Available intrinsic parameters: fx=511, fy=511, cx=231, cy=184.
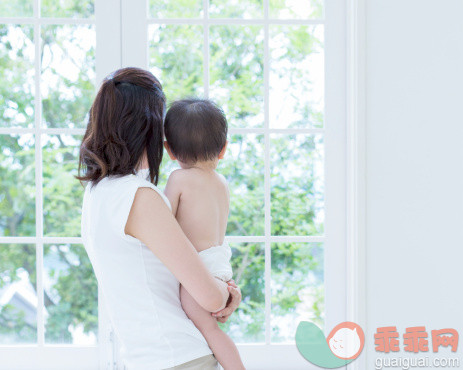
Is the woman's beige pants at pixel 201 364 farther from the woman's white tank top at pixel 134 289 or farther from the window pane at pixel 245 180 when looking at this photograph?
the window pane at pixel 245 180

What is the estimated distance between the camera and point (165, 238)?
101cm

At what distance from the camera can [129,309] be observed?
1.09m

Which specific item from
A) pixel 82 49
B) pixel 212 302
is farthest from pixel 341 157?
pixel 82 49

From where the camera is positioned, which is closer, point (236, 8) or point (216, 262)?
point (216, 262)

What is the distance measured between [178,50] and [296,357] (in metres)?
2.33

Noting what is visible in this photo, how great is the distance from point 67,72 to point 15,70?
0.32 metres

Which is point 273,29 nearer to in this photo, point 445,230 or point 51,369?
point 445,230

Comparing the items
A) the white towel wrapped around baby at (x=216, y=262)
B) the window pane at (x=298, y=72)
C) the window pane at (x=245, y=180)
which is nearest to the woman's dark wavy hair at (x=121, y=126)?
the white towel wrapped around baby at (x=216, y=262)

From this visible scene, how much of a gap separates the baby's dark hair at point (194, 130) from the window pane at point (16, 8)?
2.83 metres

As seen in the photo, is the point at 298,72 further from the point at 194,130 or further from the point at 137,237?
the point at 137,237

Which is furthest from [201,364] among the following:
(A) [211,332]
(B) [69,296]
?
(B) [69,296]

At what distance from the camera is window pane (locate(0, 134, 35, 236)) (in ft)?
11.1

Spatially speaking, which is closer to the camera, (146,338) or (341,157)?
(146,338)

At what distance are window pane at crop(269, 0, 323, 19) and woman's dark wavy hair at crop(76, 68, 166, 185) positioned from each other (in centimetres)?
254
